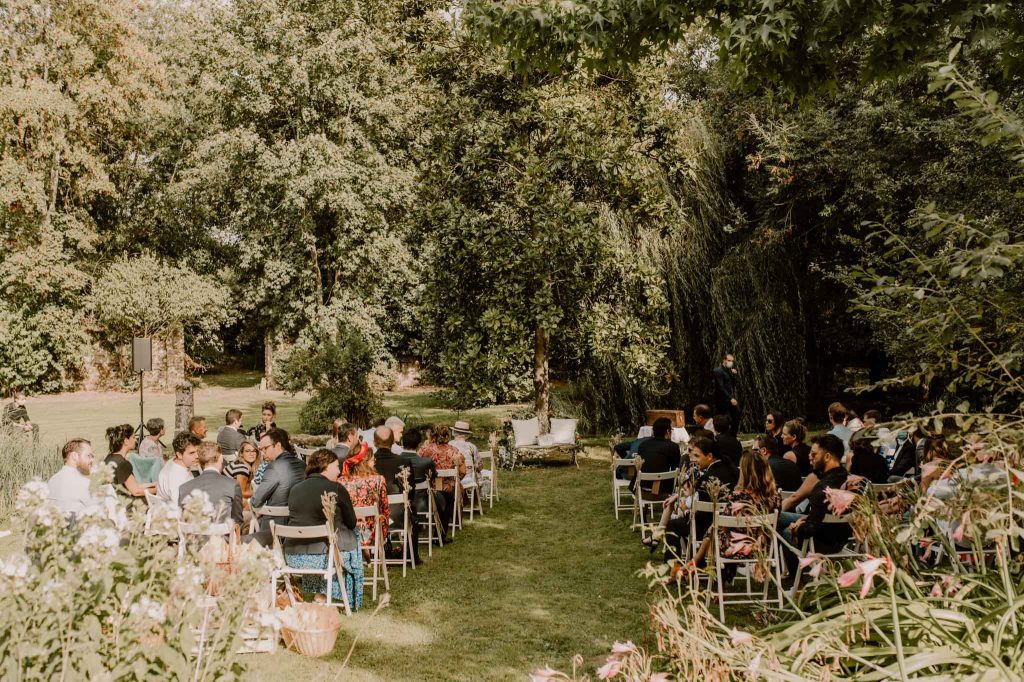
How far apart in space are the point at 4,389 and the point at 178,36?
49.4 ft

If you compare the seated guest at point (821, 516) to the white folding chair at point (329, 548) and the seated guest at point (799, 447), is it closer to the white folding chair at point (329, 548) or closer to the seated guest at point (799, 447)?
the seated guest at point (799, 447)

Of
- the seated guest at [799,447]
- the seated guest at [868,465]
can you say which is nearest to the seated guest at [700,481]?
the seated guest at [868,465]

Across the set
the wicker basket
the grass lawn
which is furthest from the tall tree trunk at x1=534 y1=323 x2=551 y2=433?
the wicker basket

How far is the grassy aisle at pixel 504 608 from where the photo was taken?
563 cm

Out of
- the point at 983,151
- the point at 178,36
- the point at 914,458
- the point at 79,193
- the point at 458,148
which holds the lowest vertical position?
the point at 914,458

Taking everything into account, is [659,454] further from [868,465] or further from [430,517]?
[430,517]

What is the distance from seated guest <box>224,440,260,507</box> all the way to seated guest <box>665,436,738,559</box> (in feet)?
14.6

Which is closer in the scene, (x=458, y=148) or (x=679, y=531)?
(x=679, y=531)

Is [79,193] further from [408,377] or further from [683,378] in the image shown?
[683,378]

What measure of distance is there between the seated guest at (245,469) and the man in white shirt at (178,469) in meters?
0.84

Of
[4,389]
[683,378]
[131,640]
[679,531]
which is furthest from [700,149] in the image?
[4,389]

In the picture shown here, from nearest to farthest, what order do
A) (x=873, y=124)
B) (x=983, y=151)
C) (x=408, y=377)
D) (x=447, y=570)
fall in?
(x=447, y=570), (x=983, y=151), (x=873, y=124), (x=408, y=377)

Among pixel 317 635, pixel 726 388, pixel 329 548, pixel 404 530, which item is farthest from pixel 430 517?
pixel 726 388

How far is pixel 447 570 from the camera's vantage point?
8227mm
